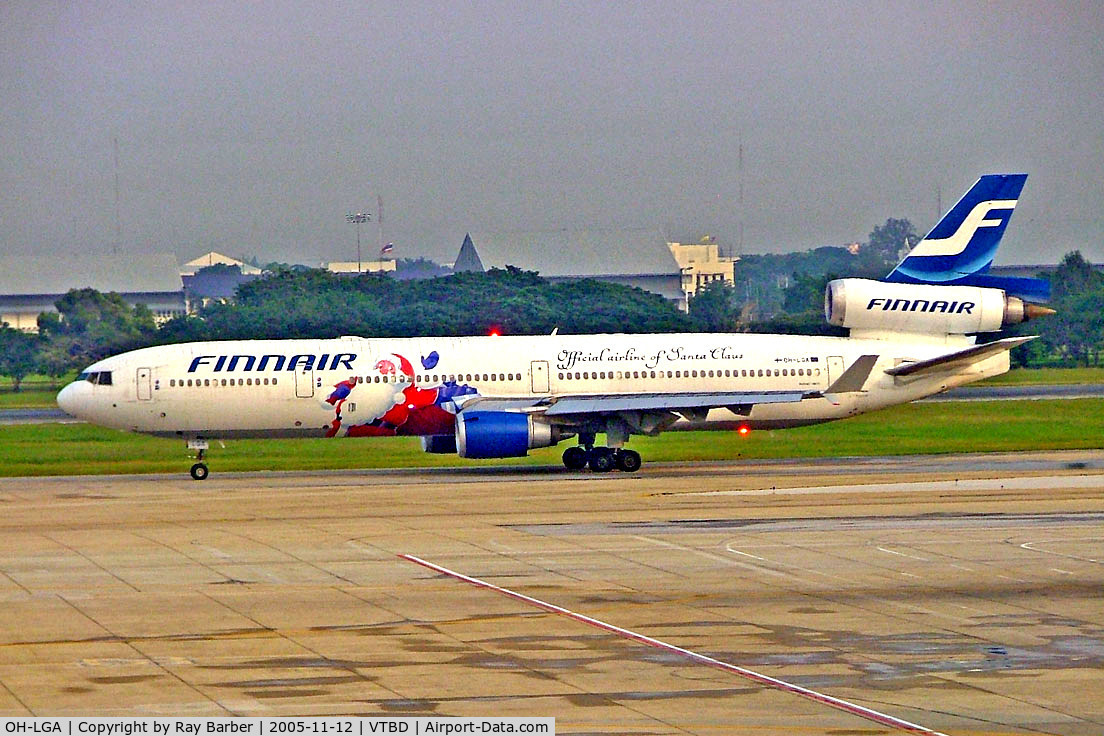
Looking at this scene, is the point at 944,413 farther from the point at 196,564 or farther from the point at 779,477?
the point at 196,564

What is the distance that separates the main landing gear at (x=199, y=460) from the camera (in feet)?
146

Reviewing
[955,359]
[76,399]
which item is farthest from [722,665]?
[76,399]

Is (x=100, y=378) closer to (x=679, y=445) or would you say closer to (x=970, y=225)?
(x=679, y=445)

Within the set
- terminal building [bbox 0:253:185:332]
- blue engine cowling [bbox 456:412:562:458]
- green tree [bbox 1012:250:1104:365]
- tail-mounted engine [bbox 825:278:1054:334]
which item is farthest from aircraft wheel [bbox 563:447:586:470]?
terminal building [bbox 0:253:185:332]

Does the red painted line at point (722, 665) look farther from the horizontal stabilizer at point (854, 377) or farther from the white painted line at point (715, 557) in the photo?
the horizontal stabilizer at point (854, 377)

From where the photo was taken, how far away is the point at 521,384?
1780 inches

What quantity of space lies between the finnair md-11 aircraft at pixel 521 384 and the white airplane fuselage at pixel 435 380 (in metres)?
0.04

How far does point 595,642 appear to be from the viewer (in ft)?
66.5

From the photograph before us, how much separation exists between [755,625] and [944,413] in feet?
150

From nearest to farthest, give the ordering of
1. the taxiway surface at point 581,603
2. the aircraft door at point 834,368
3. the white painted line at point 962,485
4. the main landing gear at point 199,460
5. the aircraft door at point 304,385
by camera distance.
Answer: the taxiway surface at point 581,603, the white painted line at point 962,485, the main landing gear at point 199,460, the aircraft door at point 304,385, the aircraft door at point 834,368

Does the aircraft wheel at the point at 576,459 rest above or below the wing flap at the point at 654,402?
below

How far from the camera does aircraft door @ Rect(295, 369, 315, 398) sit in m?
44.6

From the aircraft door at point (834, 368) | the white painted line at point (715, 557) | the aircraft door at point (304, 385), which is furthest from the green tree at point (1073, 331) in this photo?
the white painted line at point (715, 557)

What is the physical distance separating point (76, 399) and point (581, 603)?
26.6 metres
